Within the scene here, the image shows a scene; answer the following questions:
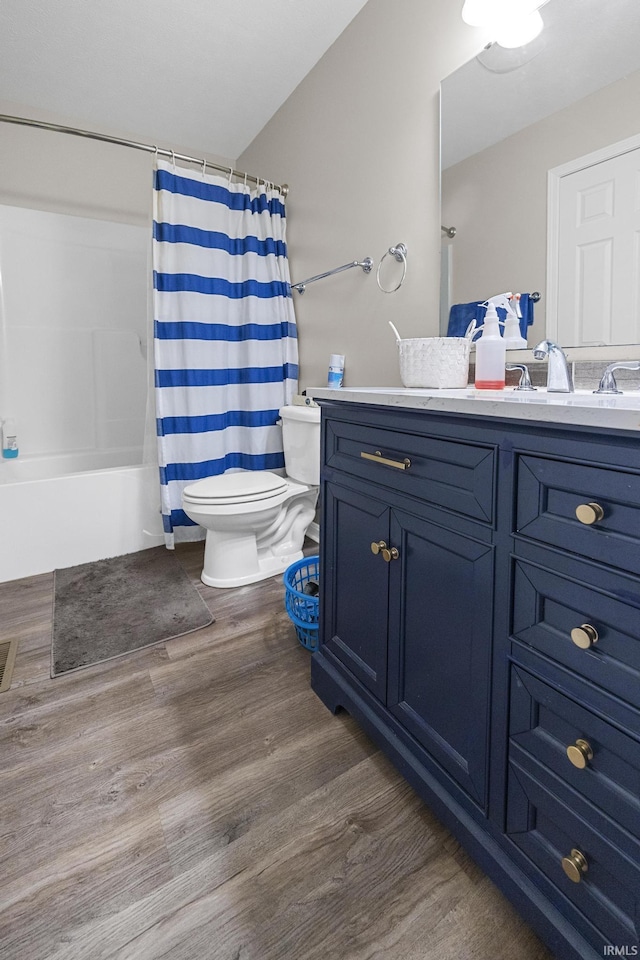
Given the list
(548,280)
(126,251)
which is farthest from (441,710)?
(126,251)

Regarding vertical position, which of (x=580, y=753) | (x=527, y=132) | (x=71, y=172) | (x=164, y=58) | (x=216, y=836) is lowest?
(x=216, y=836)

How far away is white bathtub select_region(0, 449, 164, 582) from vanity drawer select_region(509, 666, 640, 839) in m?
2.07

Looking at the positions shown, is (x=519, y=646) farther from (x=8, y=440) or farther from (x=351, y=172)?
(x=8, y=440)

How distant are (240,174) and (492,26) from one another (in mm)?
1378

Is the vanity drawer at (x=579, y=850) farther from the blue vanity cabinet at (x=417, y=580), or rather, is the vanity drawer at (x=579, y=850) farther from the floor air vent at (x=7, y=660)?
the floor air vent at (x=7, y=660)

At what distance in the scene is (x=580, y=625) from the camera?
2.15ft

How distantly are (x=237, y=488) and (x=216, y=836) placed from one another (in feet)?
4.02

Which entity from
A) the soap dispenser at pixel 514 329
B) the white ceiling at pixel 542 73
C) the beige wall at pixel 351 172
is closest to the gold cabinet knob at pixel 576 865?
the soap dispenser at pixel 514 329

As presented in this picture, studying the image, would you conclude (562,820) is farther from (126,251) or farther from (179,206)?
(126,251)

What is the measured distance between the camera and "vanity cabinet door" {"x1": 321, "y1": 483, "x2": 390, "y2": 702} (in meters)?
1.09

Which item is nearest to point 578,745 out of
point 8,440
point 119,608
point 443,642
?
point 443,642

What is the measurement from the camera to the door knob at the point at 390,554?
102 centimetres

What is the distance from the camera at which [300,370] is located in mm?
2646

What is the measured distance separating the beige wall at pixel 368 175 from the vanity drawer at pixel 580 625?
1.20 meters
